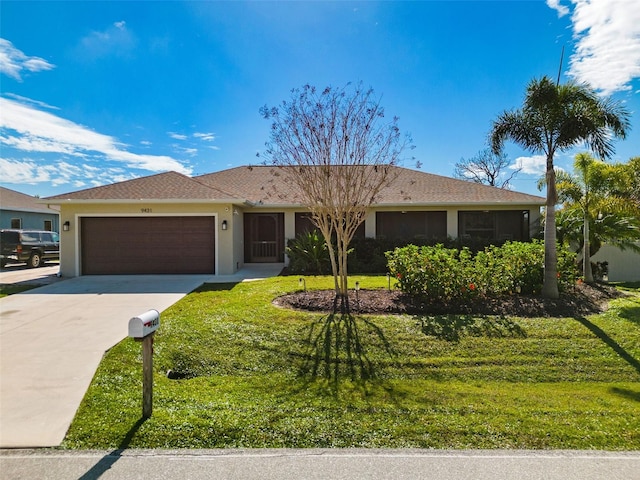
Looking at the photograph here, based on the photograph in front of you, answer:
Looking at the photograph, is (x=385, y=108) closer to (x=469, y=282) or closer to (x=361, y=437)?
(x=469, y=282)

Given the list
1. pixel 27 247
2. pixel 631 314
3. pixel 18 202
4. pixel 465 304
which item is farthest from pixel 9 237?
pixel 631 314

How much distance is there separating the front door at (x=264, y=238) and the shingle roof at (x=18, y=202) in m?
12.3

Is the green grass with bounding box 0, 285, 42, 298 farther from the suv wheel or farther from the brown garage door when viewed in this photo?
the suv wheel

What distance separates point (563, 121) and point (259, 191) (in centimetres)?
1175

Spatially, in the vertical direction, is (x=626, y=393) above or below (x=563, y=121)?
below

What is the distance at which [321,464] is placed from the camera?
306 cm

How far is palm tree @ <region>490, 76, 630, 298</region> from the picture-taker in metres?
8.33

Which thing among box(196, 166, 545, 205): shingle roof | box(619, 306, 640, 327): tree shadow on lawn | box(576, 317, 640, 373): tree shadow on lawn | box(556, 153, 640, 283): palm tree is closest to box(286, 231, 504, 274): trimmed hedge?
box(196, 166, 545, 205): shingle roof

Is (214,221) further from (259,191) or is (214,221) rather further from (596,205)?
(596,205)

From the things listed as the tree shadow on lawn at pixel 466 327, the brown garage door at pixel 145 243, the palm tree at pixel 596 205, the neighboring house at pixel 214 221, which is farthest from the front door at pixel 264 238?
the palm tree at pixel 596 205

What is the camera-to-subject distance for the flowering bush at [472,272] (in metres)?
7.88

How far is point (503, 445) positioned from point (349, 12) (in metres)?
9.95

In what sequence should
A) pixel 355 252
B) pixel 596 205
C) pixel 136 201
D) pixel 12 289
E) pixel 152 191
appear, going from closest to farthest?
pixel 12 289 → pixel 596 205 → pixel 136 201 → pixel 152 191 → pixel 355 252

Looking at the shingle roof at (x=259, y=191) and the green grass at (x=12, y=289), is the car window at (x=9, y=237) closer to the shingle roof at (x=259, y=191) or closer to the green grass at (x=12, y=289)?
the shingle roof at (x=259, y=191)
